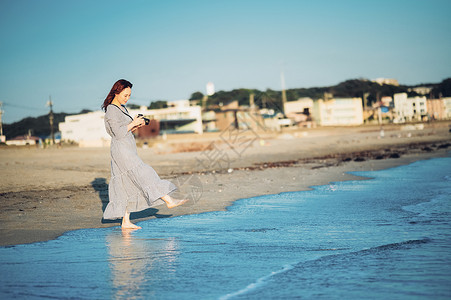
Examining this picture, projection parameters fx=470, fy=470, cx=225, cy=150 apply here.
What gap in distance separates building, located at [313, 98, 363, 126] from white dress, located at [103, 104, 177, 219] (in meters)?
71.5

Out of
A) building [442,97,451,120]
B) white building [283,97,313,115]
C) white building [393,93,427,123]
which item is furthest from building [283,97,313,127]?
building [442,97,451,120]

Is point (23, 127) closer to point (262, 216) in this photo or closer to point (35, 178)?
point (35, 178)

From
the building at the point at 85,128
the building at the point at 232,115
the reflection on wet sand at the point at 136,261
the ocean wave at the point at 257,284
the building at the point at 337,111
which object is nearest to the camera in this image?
the ocean wave at the point at 257,284

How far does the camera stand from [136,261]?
3688 millimetres

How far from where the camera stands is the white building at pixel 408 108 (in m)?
74.0

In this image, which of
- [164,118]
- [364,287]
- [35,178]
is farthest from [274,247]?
[164,118]

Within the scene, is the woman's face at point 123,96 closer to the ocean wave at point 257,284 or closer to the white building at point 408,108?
the ocean wave at point 257,284

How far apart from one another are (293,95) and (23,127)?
2108 inches

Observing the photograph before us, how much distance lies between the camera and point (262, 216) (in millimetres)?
5914

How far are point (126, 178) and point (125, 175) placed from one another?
35mm

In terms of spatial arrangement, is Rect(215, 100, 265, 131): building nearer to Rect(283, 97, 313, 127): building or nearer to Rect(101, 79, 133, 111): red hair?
Rect(283, 97, 313, 127): building

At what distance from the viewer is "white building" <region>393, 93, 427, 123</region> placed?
74.0 metres

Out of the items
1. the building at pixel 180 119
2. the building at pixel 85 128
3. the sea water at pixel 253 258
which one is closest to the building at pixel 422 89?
the building at pixel 180 119

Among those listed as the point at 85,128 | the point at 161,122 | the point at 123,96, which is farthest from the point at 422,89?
the point at 123,96
